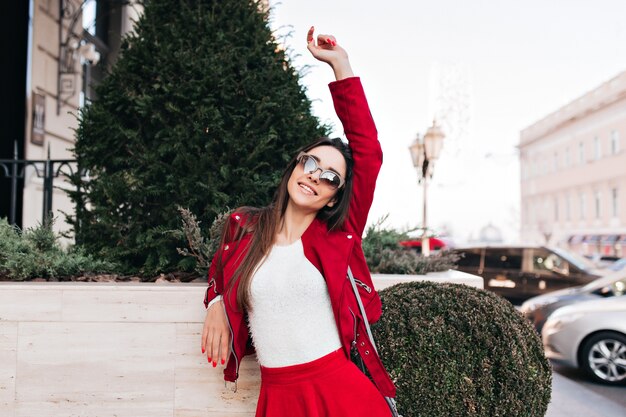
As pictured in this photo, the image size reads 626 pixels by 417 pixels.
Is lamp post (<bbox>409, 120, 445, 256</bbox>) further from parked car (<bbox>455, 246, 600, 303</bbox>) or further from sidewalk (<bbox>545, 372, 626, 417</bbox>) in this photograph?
sidewalk (<bbox>545, 372, 626, 417</bbox>)

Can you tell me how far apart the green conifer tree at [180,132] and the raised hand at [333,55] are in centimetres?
126

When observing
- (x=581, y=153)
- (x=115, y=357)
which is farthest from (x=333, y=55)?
(x=581, y=153)

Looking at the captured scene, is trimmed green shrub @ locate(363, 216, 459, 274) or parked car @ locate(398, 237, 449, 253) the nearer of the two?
trimmed green shrub @ locate(363, 216, 459, 274)

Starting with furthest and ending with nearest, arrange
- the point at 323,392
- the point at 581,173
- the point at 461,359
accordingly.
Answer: the point at 581,173
the point at 461,359
the point at 323,392

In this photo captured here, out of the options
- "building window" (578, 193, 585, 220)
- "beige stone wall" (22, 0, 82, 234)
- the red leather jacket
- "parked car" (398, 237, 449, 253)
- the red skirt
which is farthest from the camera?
"building window" (578, 193, 585, 220)

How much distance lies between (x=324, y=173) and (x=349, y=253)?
0.32 meters

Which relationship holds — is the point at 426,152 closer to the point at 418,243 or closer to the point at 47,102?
the point at 418,243

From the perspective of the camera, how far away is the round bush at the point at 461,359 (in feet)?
8.52

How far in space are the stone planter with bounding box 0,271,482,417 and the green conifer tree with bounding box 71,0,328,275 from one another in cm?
58

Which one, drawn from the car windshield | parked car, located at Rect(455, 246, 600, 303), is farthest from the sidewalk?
the car windshield

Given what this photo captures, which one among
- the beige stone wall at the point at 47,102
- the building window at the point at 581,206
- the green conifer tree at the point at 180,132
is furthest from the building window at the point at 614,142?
the green conifer tree at the point at 180,132

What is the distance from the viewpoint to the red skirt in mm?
1970

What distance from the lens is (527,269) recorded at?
1345 cm

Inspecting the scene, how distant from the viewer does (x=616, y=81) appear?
4016 centimetres
